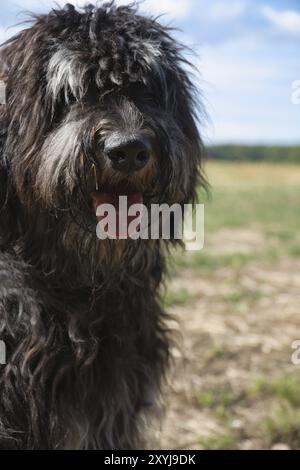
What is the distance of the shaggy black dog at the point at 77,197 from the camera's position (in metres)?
2.61

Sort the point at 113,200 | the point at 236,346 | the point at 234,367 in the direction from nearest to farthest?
the point at 113,200 → the point at 234,367 → the point at 236,346

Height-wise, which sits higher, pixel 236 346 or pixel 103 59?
pixel 103 59

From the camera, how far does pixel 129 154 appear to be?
246 centimetres

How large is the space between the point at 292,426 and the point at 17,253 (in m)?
2.00

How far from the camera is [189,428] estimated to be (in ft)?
13.0

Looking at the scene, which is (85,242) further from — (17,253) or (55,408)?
(55,408)

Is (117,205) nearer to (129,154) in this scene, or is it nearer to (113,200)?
(113,200)

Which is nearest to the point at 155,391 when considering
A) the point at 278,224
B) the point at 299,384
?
the point at 299,384

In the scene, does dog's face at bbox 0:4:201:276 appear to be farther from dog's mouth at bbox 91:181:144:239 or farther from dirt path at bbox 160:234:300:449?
dirt path at bbox 160:234:300:449

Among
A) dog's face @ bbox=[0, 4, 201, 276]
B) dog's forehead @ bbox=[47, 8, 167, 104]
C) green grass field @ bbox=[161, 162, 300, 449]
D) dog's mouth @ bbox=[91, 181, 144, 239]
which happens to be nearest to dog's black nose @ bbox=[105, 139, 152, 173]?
dog's face @ bbox=[0, 4, 201, 276]

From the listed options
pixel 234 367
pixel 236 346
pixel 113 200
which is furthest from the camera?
pixel 236 346

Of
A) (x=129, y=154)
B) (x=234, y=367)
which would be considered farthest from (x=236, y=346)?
(x=129, y=154)

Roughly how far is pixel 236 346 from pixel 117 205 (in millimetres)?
2671

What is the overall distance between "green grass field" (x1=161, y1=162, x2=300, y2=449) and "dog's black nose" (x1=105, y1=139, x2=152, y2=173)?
923mm
